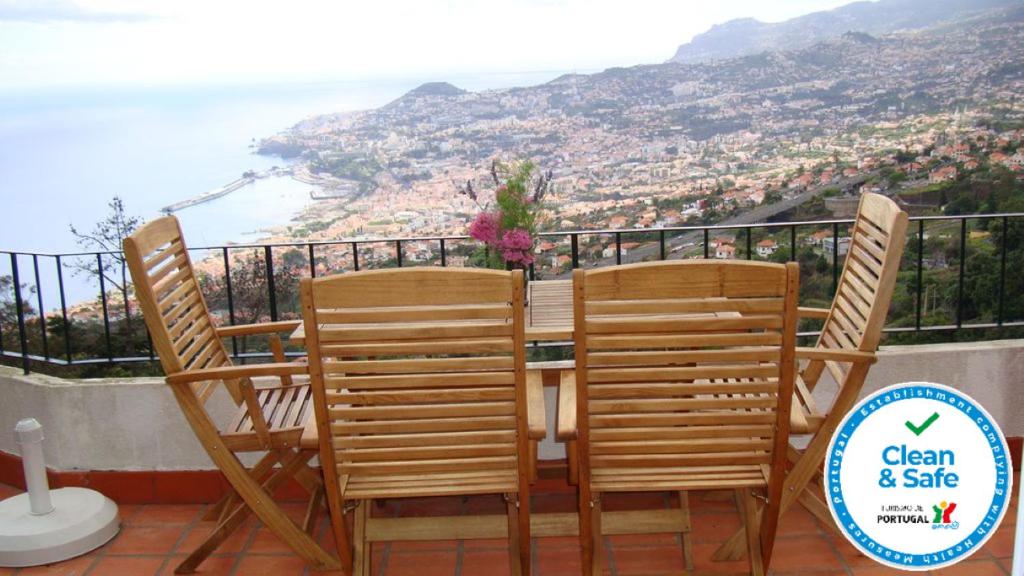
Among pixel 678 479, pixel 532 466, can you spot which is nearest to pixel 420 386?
pixel 532 466

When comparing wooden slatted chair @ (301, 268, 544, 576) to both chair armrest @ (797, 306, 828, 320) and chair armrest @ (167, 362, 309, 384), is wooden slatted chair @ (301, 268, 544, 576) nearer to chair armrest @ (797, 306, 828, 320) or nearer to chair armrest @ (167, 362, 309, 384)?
chair armrest @ (167, 362, 309, 384)

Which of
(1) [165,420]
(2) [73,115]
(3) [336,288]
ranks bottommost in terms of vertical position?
(1) [165,420]

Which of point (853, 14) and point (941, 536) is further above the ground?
point (853, 14)

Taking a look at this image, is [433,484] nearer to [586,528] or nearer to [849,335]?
[586,528]

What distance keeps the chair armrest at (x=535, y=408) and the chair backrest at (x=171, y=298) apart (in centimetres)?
97

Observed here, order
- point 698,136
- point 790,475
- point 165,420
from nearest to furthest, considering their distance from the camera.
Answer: point 790,475 → point 165,420 → point 698,136

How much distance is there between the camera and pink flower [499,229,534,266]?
2863 millimetres

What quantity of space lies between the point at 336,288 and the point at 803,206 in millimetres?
3756

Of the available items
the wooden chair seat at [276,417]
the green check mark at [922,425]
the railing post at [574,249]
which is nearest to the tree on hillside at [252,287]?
the wooden chair seat at [276,417]

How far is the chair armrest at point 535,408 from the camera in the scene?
7.38 ft

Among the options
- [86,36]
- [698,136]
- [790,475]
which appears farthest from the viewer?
[698,136]

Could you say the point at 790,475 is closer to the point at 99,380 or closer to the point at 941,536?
the point at 941,536

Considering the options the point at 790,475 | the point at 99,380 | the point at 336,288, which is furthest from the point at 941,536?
the point at 99,380

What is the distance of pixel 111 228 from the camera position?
506 centimetres
